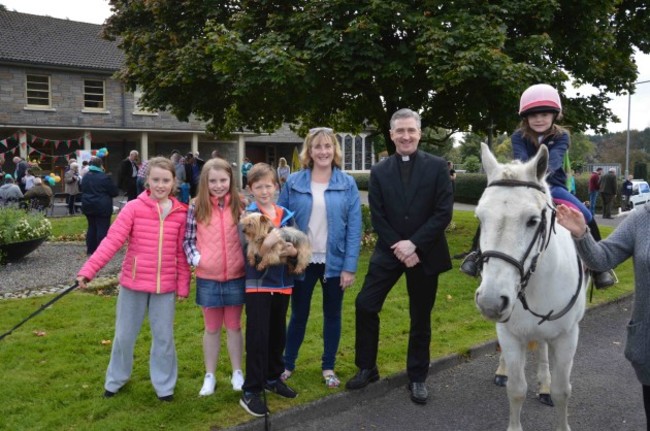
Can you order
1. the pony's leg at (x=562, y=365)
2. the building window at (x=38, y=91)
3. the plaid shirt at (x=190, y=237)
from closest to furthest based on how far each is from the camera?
1. the pony's leg at (x=562, y=365)
2. the plaid shirt at (x=190, y=237)
3. the building window at (x=38, y=91)

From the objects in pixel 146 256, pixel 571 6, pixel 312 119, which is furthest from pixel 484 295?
pixel 312 119

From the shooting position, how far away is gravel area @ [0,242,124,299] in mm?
8719

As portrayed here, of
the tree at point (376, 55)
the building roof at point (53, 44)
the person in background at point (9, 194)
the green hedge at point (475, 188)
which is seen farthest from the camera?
the building roof at point (53, 44)

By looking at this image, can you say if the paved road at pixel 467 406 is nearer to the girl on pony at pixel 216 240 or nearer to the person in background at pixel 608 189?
the girl on pony at pixel 216 240

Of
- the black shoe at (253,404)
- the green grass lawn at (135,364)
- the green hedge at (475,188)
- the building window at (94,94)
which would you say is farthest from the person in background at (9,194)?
the green hedge at (475,188)

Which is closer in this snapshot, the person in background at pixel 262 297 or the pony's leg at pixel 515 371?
the pony's leg at pixel 515 371

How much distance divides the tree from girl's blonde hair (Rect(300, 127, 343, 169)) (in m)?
5.36

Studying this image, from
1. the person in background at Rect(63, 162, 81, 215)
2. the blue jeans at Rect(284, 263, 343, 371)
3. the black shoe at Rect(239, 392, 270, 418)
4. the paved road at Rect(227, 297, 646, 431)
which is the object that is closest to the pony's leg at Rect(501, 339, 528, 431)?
the paved road at Rect(227, 297, 646, 431)

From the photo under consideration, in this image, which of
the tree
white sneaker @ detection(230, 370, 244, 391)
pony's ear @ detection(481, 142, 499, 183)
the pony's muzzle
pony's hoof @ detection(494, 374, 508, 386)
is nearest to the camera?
the pony's muzzle

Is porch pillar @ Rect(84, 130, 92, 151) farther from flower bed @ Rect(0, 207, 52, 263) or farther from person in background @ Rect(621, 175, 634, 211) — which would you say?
person in background @ Rect(621, 175, 634, 211)

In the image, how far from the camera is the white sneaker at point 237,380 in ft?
15.3

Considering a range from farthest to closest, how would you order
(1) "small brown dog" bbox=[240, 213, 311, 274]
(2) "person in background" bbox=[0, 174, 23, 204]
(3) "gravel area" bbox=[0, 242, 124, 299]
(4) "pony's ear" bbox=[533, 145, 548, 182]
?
(2) "person in background" bbox=[0, 174, 23, 204]
(3) "gravel area" bbox=[0, 242, 124, 299]
(1) "small brown dog" bbox=[240, 213, 311, 274]
(4) "pony's ear" bbox=[533, 145, 548, 182]

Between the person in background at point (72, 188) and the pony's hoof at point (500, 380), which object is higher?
the person in background at point (72, 188)

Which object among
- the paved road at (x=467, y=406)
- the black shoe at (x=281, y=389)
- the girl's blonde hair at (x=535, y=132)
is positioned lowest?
the paved road at (x=467, y=406)
